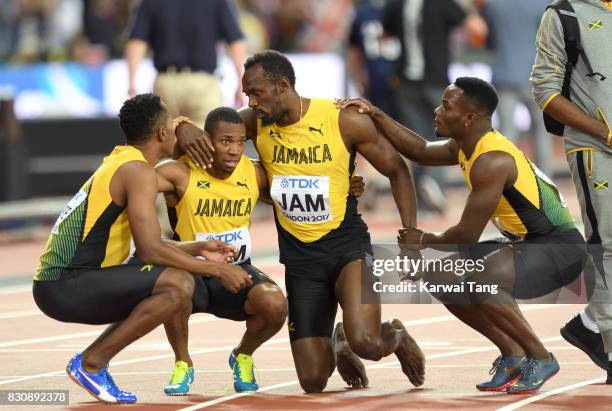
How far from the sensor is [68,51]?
19453mm

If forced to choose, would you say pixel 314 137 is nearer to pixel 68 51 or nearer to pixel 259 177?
pixel 259 177

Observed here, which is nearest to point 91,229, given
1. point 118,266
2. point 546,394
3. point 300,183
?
point 118,266

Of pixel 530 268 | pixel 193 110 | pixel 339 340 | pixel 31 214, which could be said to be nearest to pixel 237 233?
pixel 339 340

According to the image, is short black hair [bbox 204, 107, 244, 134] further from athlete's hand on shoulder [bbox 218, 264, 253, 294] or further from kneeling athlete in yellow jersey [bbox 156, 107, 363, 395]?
athlete's hand on shoulder [bbox 218, 264, 253, 294]

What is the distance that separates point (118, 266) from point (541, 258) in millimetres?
2176

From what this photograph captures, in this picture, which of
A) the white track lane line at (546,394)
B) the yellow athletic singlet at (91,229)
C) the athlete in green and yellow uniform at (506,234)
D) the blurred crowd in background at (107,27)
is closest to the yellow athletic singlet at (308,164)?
the athlete in green and yellow uniform at (506,234)

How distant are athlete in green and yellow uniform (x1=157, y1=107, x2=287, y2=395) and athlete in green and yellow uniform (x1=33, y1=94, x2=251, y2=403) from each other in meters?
0.20

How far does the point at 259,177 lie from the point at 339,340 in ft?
3.24

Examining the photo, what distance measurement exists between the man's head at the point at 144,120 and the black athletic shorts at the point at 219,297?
2.48ft

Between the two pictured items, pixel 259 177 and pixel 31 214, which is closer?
pixel 259 177

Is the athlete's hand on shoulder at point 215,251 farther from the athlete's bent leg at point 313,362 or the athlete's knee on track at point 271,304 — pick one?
the athlete's bent leg at point 313,362

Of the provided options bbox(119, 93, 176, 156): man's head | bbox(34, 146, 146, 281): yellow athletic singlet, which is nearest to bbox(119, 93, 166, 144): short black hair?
bbox(119, 93, 176, 156): man's head

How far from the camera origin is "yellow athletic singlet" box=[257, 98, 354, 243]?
27.8 feet

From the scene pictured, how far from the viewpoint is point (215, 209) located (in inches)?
328
